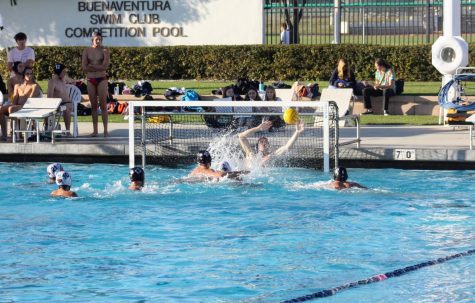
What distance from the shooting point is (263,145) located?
15836 millimetres

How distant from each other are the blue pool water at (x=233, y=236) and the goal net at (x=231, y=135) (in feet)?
0.90

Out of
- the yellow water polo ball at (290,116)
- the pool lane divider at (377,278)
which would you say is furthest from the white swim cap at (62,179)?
the pool lane divider at (377,278)

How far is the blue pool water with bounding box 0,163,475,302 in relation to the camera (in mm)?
10477

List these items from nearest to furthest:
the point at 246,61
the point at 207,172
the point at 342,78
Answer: the point at 207,172
the point at 342,78
the point at 246,61

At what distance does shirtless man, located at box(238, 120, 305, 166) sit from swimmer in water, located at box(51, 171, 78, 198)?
2.65 meters

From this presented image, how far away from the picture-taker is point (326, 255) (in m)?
11.7

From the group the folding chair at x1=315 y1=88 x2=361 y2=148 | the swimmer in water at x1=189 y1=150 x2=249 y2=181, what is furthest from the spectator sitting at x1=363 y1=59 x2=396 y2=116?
the swimmer in water at x1=189 y1=150 x2=249 y2=181

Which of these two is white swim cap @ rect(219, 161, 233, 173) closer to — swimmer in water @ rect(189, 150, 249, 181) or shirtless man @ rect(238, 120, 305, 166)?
swimmer in water @ rect(189, 150, 249, 181)

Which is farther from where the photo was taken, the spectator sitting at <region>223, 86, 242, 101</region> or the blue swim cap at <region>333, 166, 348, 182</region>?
the spectator sitting at <region>223, 86, 242, 101</region>

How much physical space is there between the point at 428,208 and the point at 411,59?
13057 millimetres

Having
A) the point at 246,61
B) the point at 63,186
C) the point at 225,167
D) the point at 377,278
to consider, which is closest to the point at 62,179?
the point at 63,186

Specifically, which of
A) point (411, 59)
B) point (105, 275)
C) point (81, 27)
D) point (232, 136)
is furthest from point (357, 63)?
point (105, 275)

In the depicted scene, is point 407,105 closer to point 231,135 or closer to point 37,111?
point 231,135

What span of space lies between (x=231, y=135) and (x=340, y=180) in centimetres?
259
